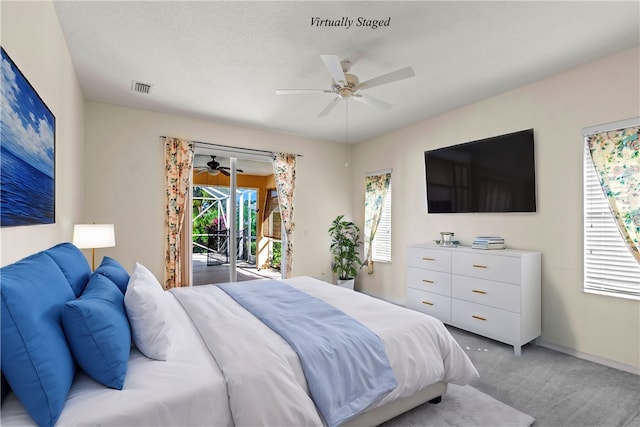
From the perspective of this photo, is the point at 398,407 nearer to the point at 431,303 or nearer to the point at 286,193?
the point at 431,303

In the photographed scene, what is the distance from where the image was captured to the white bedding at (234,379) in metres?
1.18

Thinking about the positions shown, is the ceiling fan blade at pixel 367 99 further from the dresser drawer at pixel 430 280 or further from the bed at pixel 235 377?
the dresser drawer at pixel 430 280

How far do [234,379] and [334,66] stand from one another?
2121 mm

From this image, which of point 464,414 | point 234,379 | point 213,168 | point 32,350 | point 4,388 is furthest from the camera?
point 213,168

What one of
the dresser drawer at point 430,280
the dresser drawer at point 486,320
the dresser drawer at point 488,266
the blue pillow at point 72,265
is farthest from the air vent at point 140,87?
the dresser drawer at point 486,320

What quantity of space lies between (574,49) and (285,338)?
10.6 feet

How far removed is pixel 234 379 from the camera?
54.4 inches

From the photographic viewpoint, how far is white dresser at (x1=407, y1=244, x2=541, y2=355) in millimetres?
2969

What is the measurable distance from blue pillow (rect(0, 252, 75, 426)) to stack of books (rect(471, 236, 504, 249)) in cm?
352

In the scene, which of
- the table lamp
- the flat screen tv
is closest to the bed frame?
the flat screen tv

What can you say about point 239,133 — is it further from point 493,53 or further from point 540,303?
point 540,303

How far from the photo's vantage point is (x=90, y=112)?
3709 mm

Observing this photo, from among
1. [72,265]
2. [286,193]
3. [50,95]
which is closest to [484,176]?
[286,193]

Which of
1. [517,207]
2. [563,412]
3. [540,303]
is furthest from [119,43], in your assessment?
[540,303]
